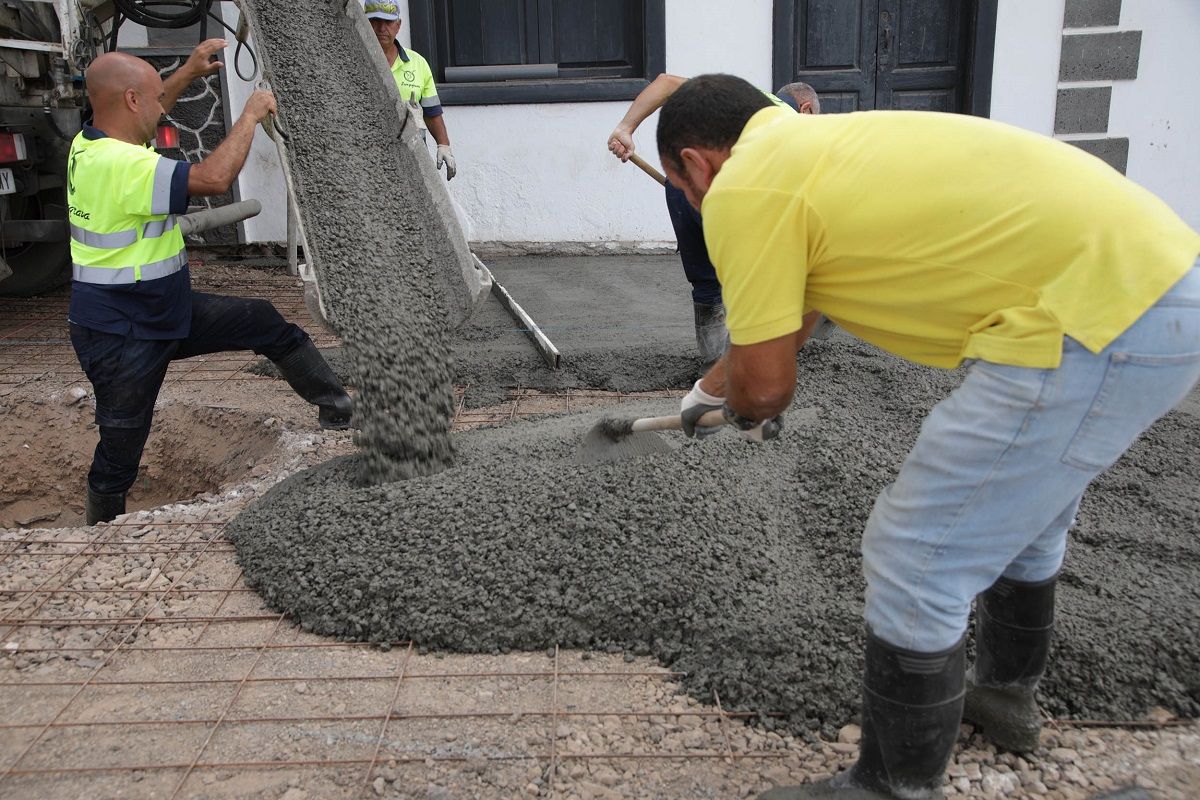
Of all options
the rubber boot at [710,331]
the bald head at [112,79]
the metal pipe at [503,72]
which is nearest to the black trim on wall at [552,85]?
the metal pipe at [503,72]

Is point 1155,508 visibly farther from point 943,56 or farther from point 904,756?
point 943,56

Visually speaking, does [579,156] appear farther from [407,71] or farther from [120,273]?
[120,273]

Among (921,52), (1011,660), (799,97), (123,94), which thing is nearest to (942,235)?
(1011,660)

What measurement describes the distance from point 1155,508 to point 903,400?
1.09 m

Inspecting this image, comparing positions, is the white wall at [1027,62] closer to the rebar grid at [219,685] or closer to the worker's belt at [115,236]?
the worker's belt at [115,236]

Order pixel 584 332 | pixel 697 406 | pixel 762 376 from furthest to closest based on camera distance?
1. pixel 584 332
2. pixel 697 406
3. pixel 762 376

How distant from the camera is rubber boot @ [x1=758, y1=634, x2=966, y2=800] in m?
1.67

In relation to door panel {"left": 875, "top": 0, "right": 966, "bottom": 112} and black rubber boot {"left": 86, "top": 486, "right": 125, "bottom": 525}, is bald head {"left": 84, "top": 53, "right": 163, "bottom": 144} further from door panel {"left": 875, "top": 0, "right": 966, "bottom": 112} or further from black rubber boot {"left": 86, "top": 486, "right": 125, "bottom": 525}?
door panel {"left": 875, "top": 0, "right": 966, "bottom": 112}

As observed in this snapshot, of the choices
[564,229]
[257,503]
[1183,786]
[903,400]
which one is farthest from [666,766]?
[564,229]

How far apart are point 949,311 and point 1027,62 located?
6.29 meters

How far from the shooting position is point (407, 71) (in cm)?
546

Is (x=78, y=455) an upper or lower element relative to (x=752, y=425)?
lower

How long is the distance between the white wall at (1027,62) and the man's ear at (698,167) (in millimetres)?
5924

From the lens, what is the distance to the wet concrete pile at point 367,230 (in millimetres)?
3207
